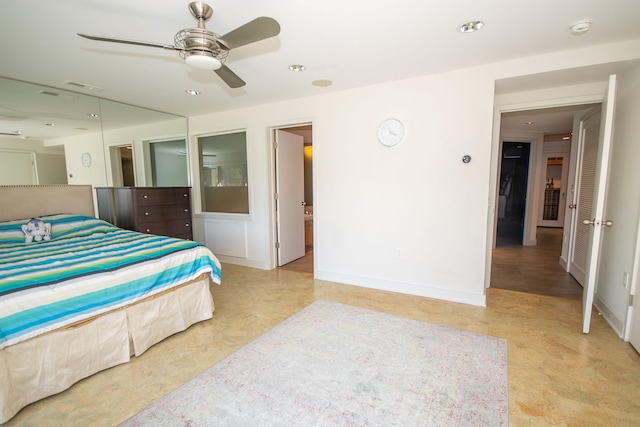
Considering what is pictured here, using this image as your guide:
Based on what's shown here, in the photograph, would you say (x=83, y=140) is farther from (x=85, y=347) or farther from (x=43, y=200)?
(x=85, y=347)

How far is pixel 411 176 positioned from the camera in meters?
3.20

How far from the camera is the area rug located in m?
1.59

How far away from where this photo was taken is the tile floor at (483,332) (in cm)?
163

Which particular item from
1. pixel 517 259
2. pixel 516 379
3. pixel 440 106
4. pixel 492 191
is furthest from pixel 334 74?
pixel 517 259

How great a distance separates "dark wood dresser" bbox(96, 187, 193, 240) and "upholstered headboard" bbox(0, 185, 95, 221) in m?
0.18

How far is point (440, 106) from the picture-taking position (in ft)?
9.79

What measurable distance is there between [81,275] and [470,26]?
10.6 ft

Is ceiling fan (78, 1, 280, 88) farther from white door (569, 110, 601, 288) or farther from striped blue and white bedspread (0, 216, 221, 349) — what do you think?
white door (569, 110, 601, 288)

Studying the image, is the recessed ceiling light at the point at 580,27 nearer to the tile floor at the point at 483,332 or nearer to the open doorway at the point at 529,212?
the open doorway at the point at 529,212

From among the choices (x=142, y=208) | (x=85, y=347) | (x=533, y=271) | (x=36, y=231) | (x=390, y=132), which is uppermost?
(x=390, y=132)

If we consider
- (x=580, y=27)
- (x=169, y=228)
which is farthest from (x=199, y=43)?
(x=169, y=228)

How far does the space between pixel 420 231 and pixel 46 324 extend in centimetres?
321

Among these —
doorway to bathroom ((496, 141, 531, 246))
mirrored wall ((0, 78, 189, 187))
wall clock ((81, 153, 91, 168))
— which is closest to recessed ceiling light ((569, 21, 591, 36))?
doorway to bathroom ((496, 141, 531, 246))

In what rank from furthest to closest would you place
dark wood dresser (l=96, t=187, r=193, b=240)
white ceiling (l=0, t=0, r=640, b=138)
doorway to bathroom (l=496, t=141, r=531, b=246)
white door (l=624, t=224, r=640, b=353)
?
1. doorway to bathroom (l=496, t=141, r=531, b=246)
2. dark wood dresser (l=96, t=187, r=193, b=240)
3. white door (l=624, t=224, r=640, b=353)
4. white ceiling (l=0, t=0, r=640, b=138)
